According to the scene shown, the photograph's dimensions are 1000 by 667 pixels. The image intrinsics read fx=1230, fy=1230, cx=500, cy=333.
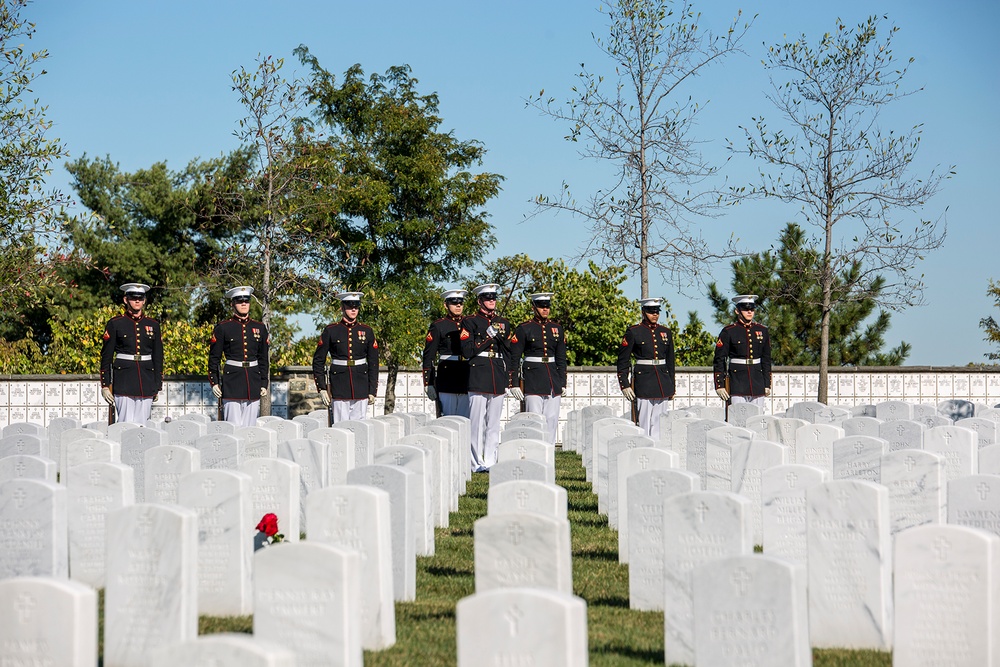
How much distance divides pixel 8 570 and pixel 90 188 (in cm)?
3226

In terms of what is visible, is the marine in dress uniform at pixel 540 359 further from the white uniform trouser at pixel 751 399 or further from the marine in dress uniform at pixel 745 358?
the white uniform trouser at pixel 751 399

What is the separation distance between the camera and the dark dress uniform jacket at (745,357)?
53.1ft

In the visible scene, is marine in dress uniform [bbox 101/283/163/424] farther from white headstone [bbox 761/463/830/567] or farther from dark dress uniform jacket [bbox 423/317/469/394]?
white headstone [bbox 761/463/830/567]

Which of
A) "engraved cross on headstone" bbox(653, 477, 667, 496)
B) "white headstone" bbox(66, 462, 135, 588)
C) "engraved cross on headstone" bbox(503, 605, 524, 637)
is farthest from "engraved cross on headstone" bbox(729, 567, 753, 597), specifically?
"white headstone" bbox(66, 462, 135, 588)

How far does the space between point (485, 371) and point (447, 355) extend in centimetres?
58

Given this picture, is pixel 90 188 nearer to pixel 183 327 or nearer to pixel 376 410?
pixel 183 327

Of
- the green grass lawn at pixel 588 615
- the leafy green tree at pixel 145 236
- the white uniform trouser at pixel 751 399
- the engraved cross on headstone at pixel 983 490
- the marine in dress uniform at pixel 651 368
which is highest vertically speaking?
the leafy green tree at pixel 145 236

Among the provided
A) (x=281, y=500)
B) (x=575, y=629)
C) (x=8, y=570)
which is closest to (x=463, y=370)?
(x=281, y=500)

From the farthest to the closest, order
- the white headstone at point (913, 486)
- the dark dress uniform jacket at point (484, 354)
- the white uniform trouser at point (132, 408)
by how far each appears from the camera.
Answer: the white uniform trouser at point (132, 408) → the dark dress uniform jacket at point (484, 354) → the white headstone at point (913, 486)

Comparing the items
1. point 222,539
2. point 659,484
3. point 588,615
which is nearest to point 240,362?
point 222,539

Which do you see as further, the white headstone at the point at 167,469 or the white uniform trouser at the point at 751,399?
the white uniform trouser at the point at 751,399

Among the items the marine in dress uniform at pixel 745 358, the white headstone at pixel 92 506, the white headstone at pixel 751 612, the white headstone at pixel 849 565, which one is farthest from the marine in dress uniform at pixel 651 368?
the white headstone at pixel 751 612

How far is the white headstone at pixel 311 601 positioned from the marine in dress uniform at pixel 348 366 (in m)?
10.3

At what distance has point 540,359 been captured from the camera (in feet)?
53.7
